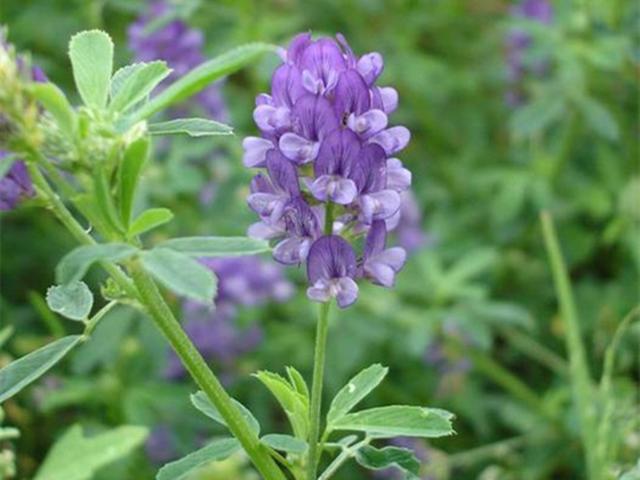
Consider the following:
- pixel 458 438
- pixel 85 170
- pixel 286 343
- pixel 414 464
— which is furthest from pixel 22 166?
pixel 458 438

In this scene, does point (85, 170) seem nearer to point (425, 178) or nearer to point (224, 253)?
point (224, 253)

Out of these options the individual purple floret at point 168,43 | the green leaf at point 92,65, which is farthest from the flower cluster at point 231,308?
the green leaf at point 92,65

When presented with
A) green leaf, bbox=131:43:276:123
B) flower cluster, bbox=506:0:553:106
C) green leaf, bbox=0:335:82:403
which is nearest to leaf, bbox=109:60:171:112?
green leaf, bbox=131:43:276:123

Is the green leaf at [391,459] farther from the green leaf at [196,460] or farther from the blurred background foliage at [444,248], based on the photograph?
the blurred background foliage at [444,248]

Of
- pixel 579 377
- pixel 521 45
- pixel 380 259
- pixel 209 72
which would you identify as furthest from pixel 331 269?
pixel 521 45

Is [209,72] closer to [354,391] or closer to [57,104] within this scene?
[57,104]

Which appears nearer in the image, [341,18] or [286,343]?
[286,343]
